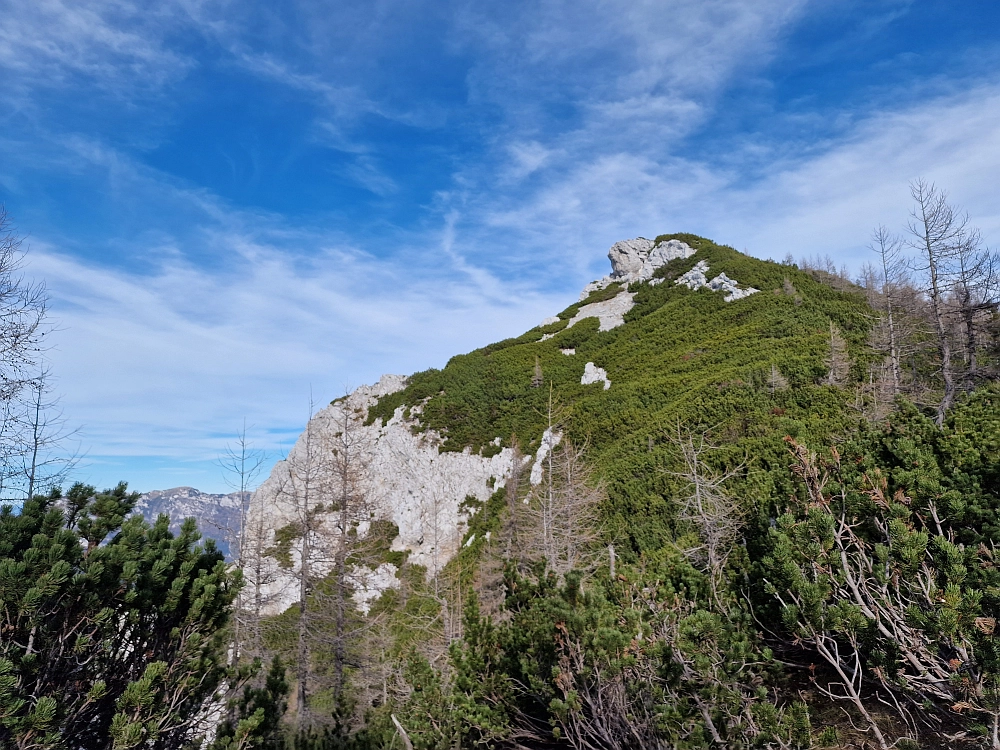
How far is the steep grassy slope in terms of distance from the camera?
13586 mm

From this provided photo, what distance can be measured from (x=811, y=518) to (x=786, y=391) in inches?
582

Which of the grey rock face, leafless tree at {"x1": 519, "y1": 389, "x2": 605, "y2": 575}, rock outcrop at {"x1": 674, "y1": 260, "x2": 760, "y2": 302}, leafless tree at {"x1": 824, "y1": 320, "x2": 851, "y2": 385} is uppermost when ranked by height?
the grey rock face

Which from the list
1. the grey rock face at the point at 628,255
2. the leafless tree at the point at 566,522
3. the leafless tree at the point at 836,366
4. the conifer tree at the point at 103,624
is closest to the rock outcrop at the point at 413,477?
the leafless tree at the point at 566,522

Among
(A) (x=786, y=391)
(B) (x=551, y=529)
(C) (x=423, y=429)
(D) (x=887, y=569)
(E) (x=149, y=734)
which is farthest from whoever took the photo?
(C) (x=423, y=429)

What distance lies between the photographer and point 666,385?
2291 centimetres

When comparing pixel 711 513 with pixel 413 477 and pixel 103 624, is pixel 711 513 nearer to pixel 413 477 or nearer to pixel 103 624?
pixel 103 624

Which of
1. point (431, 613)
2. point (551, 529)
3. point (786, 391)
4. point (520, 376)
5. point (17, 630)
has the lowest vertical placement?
point (431, 613)

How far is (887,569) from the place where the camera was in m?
3.11

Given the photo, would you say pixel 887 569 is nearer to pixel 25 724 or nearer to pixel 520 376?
pixel 25 724

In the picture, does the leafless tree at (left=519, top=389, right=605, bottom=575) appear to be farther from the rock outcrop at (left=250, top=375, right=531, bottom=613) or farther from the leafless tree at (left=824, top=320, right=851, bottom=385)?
the rock outcrop at (left=250, top=375, right=531, bottom=613)

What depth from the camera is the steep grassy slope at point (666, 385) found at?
44.6 feet

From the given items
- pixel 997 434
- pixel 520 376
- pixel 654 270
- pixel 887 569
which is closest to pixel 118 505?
pixel 887 569

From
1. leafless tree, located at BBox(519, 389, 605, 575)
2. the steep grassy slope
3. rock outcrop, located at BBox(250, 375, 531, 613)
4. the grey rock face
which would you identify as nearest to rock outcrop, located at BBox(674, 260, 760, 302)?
the steep grassy slope

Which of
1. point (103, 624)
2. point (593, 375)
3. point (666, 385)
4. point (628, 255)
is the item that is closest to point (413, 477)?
point (593, 375)
